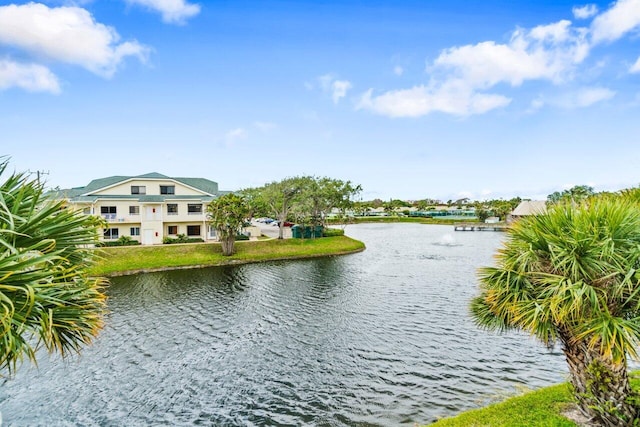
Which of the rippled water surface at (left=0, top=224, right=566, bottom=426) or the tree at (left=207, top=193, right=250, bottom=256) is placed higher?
the tree at (left=207, top=193, right=250, bottom=256)

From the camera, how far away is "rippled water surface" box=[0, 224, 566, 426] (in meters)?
12.3

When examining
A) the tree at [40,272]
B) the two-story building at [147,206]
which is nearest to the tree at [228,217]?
the two-story building at [147,206]

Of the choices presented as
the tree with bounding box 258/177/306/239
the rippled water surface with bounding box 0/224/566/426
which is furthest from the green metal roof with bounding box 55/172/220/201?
the rippled water surface with bounding box 0/224/566/426

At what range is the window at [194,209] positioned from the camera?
4873 centimetres

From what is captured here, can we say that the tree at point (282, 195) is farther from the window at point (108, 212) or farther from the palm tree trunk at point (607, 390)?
the palm tree trunk at point (607, 390)

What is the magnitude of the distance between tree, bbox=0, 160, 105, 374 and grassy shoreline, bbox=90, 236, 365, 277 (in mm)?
32140

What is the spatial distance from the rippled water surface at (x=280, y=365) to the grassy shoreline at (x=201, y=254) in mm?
9397

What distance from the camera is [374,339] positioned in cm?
1844

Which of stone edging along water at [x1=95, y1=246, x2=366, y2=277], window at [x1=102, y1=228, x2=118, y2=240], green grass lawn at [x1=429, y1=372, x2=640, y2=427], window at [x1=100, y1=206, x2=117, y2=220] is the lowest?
green grass lawn at [x1=429, y1=372, x2=640, y2=427]

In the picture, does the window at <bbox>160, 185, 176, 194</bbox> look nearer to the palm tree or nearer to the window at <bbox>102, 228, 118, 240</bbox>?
the window at <bbox>102, 228, 118, 240</bbox>

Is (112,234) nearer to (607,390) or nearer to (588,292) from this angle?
(588,292)

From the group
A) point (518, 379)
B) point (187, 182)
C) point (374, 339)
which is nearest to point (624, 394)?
point (518, 379)

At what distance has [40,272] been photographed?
179 inches

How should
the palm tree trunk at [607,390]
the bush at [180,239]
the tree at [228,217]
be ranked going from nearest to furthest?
the palm tree trunk at [607,390] < the tree at [228,217] < the bush at [180,239]
